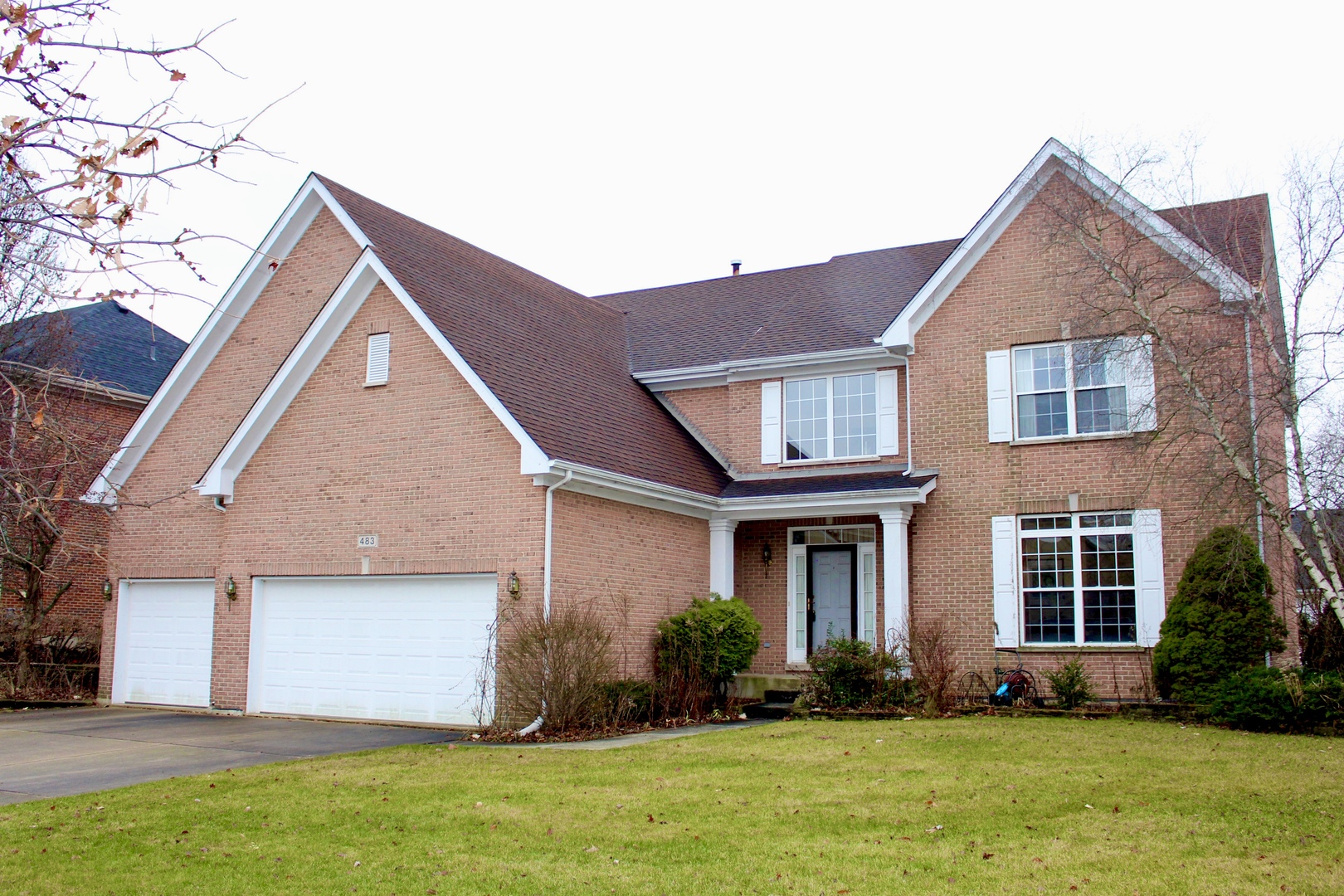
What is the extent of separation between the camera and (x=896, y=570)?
58.6ft

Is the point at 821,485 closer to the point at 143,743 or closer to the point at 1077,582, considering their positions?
the point at 1077,582

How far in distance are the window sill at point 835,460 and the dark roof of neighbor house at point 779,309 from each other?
1.90m

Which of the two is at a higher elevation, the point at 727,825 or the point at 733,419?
the point at 733,419

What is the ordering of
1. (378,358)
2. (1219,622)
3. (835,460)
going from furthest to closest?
(835,460) → (378,358) → (1219,622)

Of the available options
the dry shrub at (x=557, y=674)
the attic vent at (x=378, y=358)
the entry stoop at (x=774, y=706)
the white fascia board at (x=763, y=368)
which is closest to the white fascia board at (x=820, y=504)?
the white fascia board at (x=763, y=368)

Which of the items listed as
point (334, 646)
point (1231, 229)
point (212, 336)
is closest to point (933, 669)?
point (1231, 229)

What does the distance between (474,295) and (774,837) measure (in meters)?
12.7

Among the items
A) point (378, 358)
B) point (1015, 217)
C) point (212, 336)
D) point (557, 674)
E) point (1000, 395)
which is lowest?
point (557, 674)

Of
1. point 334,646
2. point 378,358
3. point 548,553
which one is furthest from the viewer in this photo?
point 378,358

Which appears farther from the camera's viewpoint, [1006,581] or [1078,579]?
[1006,581]

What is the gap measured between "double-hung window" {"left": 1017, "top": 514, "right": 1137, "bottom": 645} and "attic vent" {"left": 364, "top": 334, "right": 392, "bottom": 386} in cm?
1013

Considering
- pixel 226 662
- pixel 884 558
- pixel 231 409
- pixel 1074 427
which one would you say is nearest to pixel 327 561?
pixel 226 662

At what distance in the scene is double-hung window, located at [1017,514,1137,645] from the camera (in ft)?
56.1

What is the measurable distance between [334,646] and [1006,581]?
10.4 m
